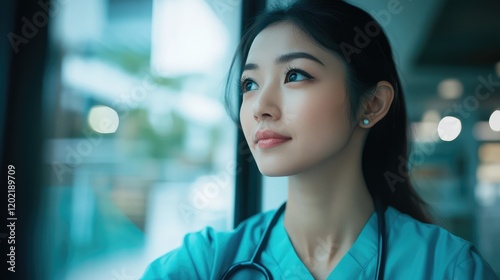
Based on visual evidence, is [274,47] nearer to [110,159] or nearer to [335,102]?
[335,102]

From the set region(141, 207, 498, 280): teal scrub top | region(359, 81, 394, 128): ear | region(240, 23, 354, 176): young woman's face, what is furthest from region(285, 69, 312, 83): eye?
region(141, 207, 498, 280): teal scrub top

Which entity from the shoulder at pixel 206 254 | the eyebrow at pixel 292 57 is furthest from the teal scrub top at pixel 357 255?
the eyebrow at pixel 292 57

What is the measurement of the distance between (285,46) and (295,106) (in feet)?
0.28

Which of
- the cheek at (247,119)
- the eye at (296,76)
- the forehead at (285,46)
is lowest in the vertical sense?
the cheek at (247,119)

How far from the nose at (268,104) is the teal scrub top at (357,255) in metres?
0.19

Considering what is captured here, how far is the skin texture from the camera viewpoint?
521 millimetres

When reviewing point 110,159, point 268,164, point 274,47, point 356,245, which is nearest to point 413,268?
point 356,245

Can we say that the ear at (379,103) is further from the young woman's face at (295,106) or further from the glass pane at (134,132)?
the glass pane at (134,132)

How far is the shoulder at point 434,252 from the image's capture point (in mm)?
507

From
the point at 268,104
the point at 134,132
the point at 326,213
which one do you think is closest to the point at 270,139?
the point at 268,104

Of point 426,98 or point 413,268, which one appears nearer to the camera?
point 413,268

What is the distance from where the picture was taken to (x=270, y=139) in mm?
522

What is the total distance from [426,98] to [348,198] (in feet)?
1.62

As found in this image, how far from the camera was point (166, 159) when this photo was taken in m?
0.68
